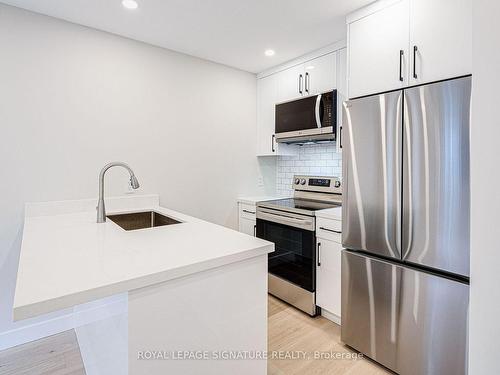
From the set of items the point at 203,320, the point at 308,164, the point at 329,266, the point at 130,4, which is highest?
the point at 130,4

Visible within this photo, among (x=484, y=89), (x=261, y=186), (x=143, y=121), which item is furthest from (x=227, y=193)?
(x=484, y=89)

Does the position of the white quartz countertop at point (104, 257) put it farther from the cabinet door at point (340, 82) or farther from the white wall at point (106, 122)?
the cabinet door at point (340, 82)

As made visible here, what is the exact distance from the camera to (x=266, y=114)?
130 inches

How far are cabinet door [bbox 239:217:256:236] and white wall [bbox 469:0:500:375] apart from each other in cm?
251

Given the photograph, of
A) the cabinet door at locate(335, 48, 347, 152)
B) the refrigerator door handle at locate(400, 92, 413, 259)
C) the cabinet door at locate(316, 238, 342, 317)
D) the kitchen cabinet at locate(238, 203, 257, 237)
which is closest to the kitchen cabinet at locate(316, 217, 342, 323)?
the cabinet door at locate(316, 238, 342, 317)

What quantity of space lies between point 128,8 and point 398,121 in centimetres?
202

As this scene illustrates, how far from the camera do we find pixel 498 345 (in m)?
0.51

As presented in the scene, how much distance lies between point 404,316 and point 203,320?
1262 mm

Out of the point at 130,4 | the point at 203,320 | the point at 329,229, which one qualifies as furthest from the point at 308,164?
the point at 203,320

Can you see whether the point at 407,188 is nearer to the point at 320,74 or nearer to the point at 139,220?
the point at 320,74

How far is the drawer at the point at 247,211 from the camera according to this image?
3.02 metres

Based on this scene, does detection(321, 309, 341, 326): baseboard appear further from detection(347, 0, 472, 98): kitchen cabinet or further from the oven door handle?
detection(347, 0, 472, 98): kitchen cabinet

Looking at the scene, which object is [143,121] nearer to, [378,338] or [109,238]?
[109,238]

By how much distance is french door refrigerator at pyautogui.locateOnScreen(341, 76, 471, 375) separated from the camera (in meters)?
1.43
